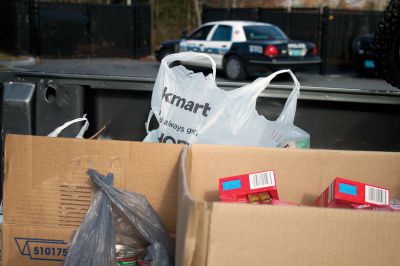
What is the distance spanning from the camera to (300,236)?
4.30 ft

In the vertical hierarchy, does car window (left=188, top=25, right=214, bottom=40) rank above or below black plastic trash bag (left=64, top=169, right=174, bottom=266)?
below

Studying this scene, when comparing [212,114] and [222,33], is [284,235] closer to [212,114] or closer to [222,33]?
[212,114]

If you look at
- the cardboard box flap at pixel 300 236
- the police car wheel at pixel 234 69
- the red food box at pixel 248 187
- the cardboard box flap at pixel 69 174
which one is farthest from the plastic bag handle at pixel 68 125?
the police car wheel at pixel 234 69

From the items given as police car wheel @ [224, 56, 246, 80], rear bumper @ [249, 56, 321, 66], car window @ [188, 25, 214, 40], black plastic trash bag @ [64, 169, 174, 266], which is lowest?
police car wheel @ [224, 56, 246, 80]

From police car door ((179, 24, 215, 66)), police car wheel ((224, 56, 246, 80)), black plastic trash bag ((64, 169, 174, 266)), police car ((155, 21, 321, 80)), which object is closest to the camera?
black plastic trash bag ((64, 169, 174, 266))

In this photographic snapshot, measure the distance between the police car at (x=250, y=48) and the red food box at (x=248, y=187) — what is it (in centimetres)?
1089

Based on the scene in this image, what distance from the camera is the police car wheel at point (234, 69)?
509 inches

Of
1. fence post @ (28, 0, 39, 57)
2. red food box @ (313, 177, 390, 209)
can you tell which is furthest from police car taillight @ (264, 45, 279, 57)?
red food box @ (313, 177, 390, 209)

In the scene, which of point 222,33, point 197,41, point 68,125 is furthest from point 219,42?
point 68,125

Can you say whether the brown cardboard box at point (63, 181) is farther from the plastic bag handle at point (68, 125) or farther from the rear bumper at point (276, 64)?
the rear bumper at point (276, 64)

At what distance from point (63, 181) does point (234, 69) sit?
37.2ft

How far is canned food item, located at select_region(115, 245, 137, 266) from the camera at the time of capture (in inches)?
74.2

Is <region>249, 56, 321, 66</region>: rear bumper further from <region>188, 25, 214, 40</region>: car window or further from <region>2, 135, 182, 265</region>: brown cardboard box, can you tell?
<region>2, 135, 182, 265</region>: brown cardboard box

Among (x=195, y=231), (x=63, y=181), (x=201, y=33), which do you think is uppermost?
(x=195, y=231)
